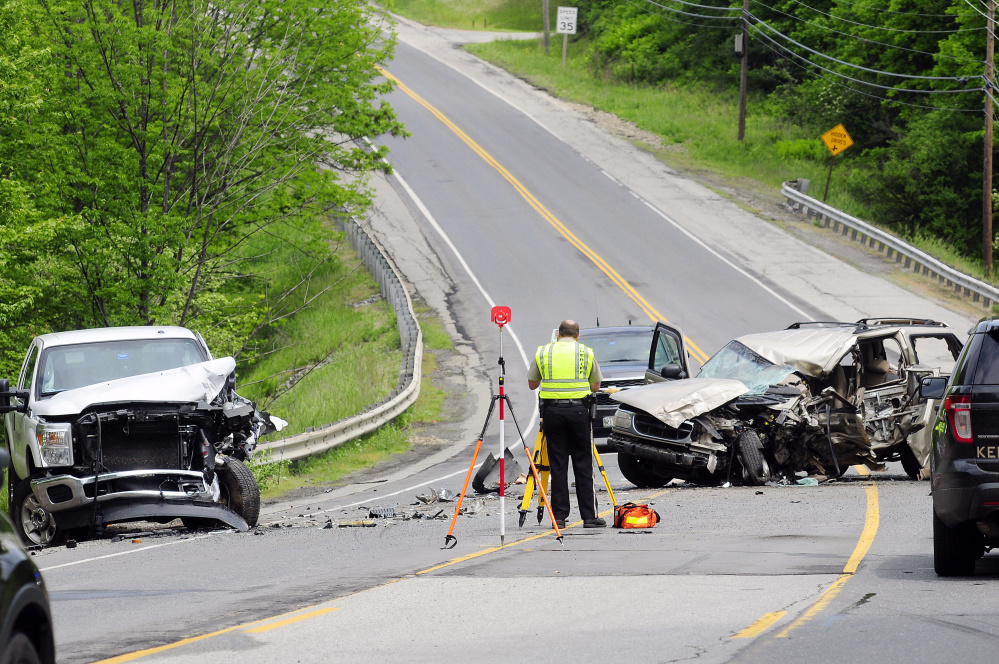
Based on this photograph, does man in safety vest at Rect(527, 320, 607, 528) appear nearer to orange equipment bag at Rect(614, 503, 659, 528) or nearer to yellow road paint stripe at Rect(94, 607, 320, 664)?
orange equipment bag at Rect(614, 503, 659, 528)

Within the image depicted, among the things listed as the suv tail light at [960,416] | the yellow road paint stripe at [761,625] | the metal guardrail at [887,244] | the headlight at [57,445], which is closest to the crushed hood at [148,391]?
the headlight at [57,445]

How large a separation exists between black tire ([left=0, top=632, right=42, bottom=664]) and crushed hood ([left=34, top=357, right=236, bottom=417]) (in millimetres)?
8340

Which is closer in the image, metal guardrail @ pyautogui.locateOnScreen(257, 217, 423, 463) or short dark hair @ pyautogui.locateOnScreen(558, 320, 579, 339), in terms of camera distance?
short dark hair @ pyautogui.locateOnScreen(558, 320, 579, 339)

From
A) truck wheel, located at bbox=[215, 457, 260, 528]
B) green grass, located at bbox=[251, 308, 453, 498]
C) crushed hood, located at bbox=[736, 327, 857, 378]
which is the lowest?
green grass, located at bbox=[251, 308, 453, 498]

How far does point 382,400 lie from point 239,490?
1086 cm

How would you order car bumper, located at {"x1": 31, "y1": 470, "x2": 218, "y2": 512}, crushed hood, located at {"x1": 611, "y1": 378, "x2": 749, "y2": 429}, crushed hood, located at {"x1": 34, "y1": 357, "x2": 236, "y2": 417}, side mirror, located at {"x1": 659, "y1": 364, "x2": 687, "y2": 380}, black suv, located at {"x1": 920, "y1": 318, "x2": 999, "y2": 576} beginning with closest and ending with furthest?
black suv, located at {"x1": 920, "y1": 318, "x2": 999, "y2": 576}, car bumper, located at {"x1": 31, "y1": 470, "x2": 218, "y2": 512}, crushed hood, located at {"x1": 34, "y1": 357, "x2": 236, "y2": 417}, crushed hood, located at {"x1": 611, "y1": 378, "x2": 749, "y2": 429}, side mirror, located at {"x1": 659, "y1": 364, "x2": 687, "y2": 380}

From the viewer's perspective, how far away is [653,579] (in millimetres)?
8883

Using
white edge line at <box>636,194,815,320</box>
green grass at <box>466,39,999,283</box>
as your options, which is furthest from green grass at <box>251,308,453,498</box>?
green grass at <box>466,39,999,283</box>

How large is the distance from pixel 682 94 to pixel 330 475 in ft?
151

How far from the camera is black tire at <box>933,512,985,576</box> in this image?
8656 millimetres

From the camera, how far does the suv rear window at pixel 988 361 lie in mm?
8438

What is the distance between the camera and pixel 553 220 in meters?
43.5

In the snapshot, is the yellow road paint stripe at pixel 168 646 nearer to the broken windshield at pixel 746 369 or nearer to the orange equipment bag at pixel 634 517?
the orange equipment bag at pixel 634 517

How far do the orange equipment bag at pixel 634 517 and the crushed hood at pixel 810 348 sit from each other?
3985 mm
